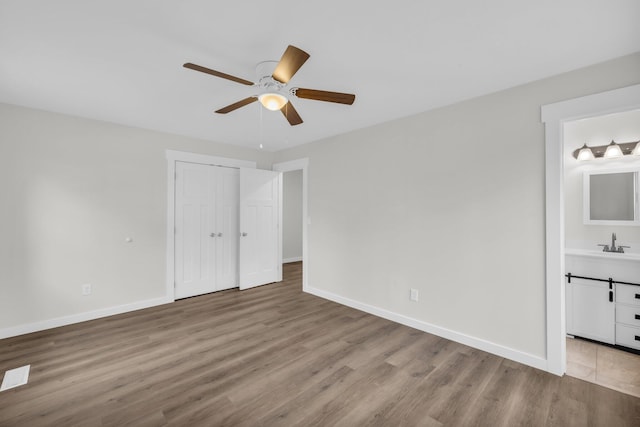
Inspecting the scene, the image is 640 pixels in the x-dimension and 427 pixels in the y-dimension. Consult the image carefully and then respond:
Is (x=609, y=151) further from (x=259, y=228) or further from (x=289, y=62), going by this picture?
(x=259, y=228)

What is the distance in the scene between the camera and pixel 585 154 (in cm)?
317

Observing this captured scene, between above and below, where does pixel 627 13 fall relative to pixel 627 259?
above

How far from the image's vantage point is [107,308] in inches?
139

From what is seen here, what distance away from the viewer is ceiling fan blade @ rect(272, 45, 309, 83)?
157cm

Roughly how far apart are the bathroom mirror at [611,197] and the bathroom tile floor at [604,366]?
1368mm

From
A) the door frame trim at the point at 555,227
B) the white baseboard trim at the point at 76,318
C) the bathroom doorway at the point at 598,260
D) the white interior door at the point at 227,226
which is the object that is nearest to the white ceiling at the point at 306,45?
the door frame trim at the point at 555,227

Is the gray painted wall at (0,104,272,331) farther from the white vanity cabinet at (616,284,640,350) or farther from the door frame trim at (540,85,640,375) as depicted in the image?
A: the white vanity cabinet at (616,284,640,350)

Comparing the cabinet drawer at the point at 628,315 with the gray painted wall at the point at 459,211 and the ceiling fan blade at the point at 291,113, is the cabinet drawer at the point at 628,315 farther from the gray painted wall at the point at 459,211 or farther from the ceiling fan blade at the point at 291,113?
the ceiling fan blade at the point at 291,113

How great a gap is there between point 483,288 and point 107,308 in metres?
4.39

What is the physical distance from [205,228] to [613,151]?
527 centimetres

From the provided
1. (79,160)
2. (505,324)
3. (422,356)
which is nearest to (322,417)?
(422,356)

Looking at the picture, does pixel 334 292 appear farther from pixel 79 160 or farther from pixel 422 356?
pixel 79 160

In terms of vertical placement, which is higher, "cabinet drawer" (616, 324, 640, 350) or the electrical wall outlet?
the electrical wall outlet

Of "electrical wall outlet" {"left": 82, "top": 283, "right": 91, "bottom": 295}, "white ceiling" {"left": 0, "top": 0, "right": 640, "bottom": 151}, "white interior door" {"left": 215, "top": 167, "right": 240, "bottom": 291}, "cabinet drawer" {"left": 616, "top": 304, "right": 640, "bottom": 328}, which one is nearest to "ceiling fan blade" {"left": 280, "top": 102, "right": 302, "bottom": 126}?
"white ceiling" {"left": 0, "top": 0, "right": 640, "bottom": 151}
